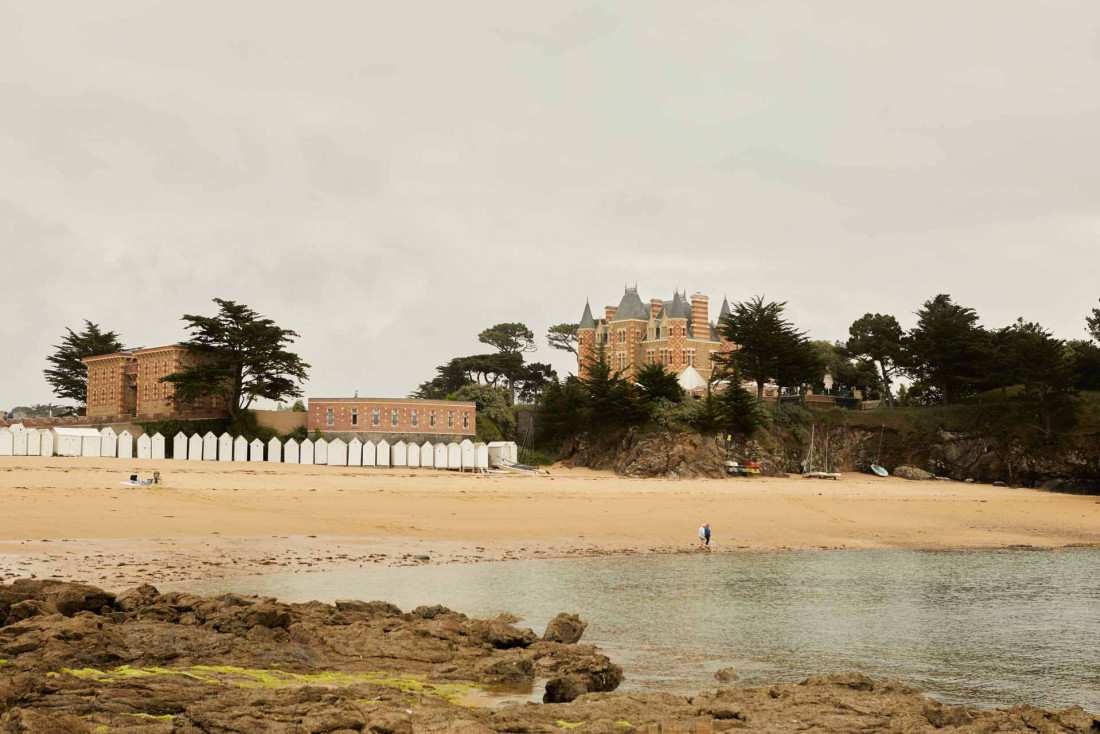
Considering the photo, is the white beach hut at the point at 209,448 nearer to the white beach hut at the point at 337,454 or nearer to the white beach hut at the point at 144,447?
the white beach hut at the point at 144,447

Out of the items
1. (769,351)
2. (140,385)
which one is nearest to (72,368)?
(140,385)

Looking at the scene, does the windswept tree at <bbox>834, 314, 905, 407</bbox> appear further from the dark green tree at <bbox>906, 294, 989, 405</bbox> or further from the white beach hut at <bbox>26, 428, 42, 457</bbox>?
the white beach hut at <bbox>26, 428, 42, 457</bbox>

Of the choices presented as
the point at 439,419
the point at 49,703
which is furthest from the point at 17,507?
the point at 439,419

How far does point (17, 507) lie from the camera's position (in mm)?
26594

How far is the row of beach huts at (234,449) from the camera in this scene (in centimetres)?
4912

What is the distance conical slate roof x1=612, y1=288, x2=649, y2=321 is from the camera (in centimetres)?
9344

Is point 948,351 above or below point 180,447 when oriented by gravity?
above

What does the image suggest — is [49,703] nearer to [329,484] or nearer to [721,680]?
[721,680]

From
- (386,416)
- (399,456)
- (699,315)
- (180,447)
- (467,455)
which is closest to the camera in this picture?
(180,447)

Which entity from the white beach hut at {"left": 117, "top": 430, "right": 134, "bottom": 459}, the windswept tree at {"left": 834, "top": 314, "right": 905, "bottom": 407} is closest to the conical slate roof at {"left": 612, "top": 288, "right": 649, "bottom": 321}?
the windswept tree at {"left": 834, "top": 314, "right": 905, "bottom": 407}

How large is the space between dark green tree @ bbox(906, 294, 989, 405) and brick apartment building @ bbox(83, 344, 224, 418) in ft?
154

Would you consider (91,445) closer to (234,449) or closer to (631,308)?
(234,449)

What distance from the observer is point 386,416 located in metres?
61.7

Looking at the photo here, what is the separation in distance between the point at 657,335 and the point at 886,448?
29.8 meters
